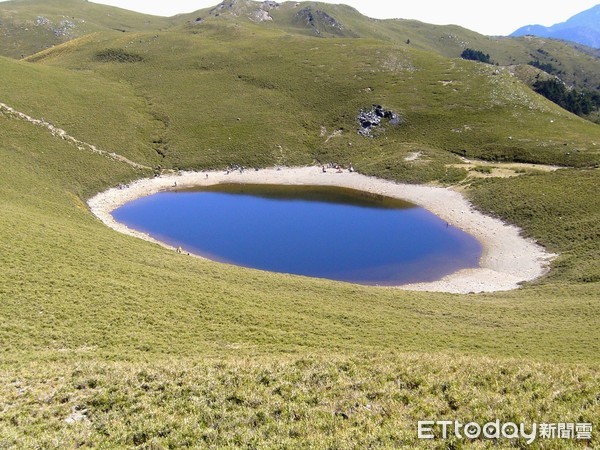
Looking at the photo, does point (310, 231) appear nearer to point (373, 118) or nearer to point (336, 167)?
point (336, 167)

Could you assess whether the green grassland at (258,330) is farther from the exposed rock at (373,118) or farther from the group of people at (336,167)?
the exposed rock at (373,118)

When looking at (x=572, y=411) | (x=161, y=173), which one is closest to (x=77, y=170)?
(x=161, y=173)

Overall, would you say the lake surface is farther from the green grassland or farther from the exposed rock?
the exposed rock

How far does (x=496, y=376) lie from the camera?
17.7 meters

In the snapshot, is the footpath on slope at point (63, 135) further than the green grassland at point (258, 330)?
Yes

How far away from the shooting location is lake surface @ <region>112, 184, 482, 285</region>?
173ft

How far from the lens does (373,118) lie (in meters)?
107

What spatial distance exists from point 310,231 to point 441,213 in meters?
23.6

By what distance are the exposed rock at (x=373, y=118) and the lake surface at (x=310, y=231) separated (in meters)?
28.1

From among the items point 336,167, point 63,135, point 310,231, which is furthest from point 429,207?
point 63,135

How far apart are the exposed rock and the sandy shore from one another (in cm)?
2024

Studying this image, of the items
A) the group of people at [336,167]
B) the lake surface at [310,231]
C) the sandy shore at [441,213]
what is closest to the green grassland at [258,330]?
the sandy shore at [441,213]

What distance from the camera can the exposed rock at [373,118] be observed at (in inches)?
4163

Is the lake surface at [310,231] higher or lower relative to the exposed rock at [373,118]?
lower
